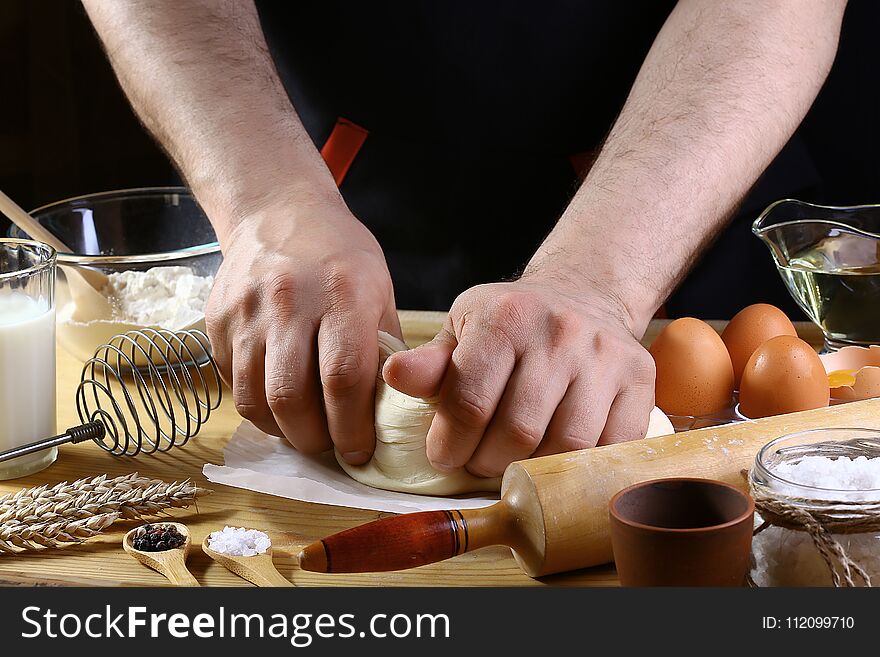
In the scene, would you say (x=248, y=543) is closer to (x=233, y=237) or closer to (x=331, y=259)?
(x=331, y=259)

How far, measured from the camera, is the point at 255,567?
0.87 m

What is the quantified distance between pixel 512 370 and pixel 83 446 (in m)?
0.55

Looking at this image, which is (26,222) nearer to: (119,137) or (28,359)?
(28,359)

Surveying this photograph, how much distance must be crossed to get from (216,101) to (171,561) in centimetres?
70

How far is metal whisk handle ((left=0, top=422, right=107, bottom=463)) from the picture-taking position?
108 centimetres

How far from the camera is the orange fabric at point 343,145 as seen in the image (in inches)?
66.9

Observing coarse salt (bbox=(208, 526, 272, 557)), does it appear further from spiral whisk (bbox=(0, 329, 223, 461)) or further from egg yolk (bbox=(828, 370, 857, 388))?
egg yolk (bbox=(828, 370, 857, 388))

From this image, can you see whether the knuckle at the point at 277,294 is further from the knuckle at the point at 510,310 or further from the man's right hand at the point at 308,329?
the knuckle at the point at 510,310

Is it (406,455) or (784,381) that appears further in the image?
(784,381)

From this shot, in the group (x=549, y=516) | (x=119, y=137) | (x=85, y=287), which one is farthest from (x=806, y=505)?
(x=119, y=137)

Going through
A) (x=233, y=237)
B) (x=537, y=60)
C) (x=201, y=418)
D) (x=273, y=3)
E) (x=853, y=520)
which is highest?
(x=273, y=3)

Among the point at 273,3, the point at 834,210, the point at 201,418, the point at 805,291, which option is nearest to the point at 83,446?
the point at 201,418

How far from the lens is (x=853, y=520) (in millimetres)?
723

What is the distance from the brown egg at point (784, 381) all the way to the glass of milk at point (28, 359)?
2.63ft
